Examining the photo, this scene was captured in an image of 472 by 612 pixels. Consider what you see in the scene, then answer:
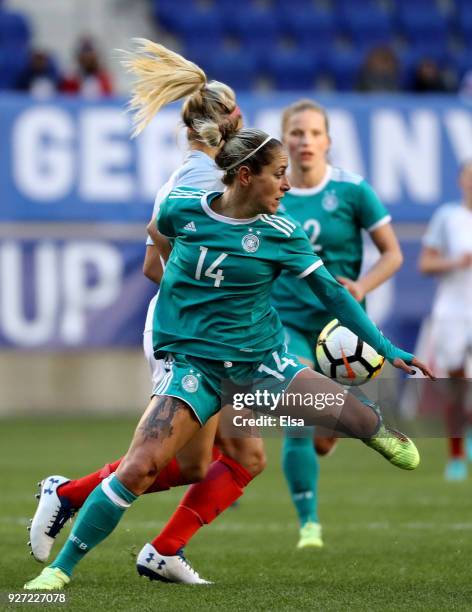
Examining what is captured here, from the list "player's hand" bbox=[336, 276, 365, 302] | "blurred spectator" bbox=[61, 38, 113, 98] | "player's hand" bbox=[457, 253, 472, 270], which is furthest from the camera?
"blurred spectator" bbox=[61, 38, 113, 98]

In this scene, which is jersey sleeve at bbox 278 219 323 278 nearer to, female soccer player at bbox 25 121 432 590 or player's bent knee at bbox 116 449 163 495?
female soccer player at bbox 25 121 432 590

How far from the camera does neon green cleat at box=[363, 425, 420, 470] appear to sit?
4.87 m

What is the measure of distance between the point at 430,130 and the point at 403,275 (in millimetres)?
1426

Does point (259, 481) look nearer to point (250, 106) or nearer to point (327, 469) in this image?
point (327, 469)

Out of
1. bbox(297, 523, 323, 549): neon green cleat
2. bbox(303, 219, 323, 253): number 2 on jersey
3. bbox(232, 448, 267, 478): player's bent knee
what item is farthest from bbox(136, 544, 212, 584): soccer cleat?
bbox(303, 219, 323, 253): number 2 on jersey

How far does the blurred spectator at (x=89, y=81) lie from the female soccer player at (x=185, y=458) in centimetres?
852

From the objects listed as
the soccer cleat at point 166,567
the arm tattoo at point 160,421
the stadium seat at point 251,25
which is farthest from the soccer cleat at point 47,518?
the stadium seat at point 251,25

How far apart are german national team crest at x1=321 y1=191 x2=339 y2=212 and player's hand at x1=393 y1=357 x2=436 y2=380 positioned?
1.93 meters

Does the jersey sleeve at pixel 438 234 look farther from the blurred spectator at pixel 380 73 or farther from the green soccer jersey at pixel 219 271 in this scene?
the green soccer jersey at pixel 219 271

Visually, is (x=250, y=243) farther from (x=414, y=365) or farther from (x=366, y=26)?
(x=366, y=26)

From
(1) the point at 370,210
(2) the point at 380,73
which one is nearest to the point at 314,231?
(1) the point at 370,210

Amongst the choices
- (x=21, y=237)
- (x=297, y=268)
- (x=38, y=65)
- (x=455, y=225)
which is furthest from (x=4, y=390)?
(x=297, y=268)

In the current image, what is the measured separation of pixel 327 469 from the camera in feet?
32.7

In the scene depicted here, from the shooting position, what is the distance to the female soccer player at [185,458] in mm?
5234
